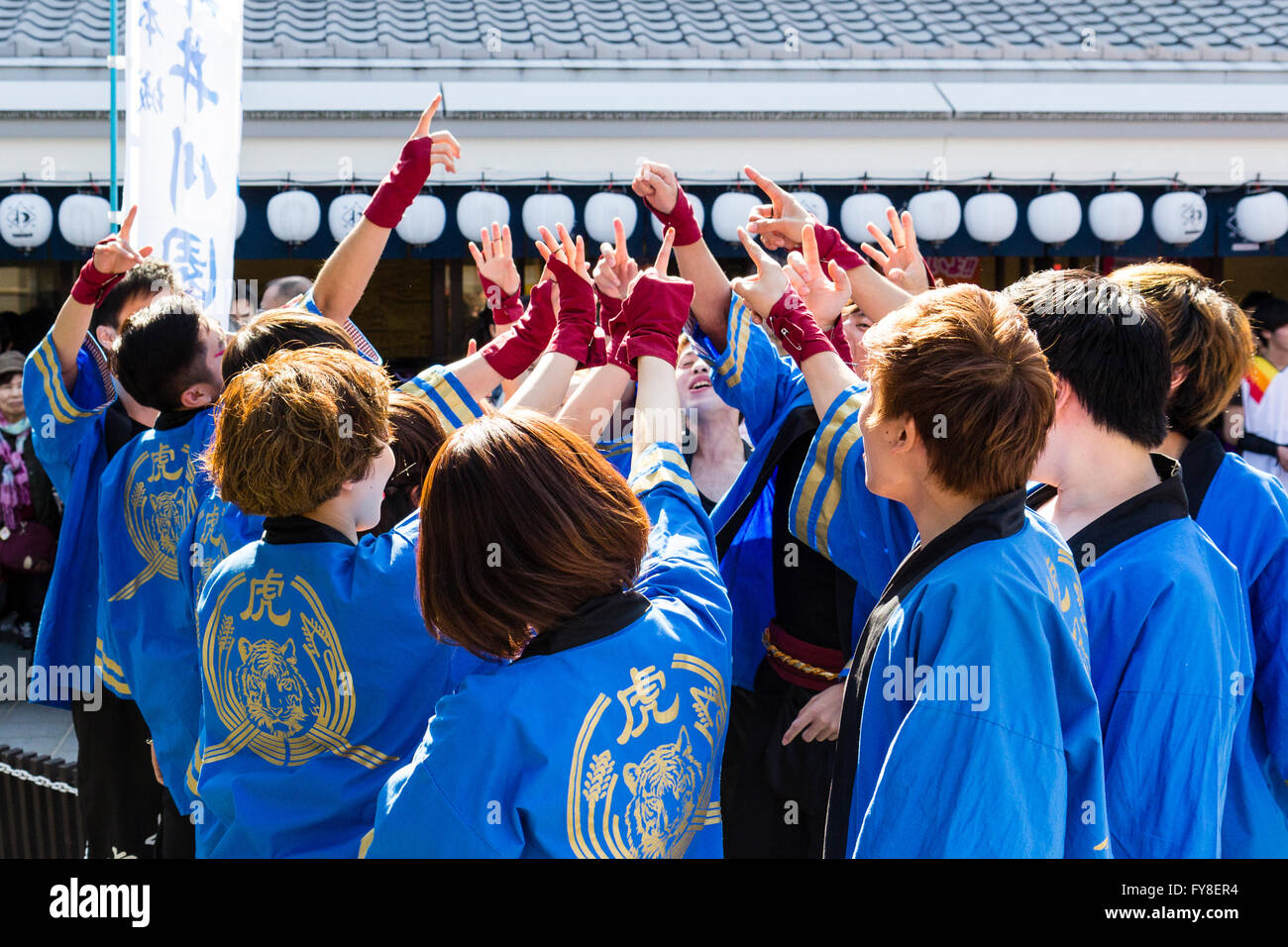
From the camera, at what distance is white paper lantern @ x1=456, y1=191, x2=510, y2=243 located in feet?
21.7

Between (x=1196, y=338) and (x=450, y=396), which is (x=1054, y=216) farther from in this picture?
(x=450, y=396)

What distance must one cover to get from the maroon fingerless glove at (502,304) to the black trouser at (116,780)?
119cm

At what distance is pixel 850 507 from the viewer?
178 centimetres

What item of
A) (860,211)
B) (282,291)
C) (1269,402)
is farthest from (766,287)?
(860,211)

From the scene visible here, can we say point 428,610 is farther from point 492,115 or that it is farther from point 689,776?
point 492,115

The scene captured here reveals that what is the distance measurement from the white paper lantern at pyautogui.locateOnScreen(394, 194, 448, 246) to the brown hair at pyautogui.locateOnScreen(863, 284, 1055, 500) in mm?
5634

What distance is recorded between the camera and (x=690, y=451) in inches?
120

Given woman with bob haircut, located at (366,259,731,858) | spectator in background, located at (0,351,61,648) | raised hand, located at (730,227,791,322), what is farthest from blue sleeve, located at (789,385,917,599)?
spectator in background, located at (0,351,61,648)

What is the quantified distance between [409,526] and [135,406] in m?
1.28

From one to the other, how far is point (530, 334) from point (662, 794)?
1067 mm

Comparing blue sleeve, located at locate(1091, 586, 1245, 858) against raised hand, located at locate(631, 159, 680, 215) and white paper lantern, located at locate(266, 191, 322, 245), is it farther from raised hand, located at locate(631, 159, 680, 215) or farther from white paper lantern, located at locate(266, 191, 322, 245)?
white paper lantern, located at locate(266, 191, 322, 245)

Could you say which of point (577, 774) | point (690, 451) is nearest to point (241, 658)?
point (577, 774)

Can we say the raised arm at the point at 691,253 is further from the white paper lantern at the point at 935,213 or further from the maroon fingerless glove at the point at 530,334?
the white paper lantern at the point at 935,213
